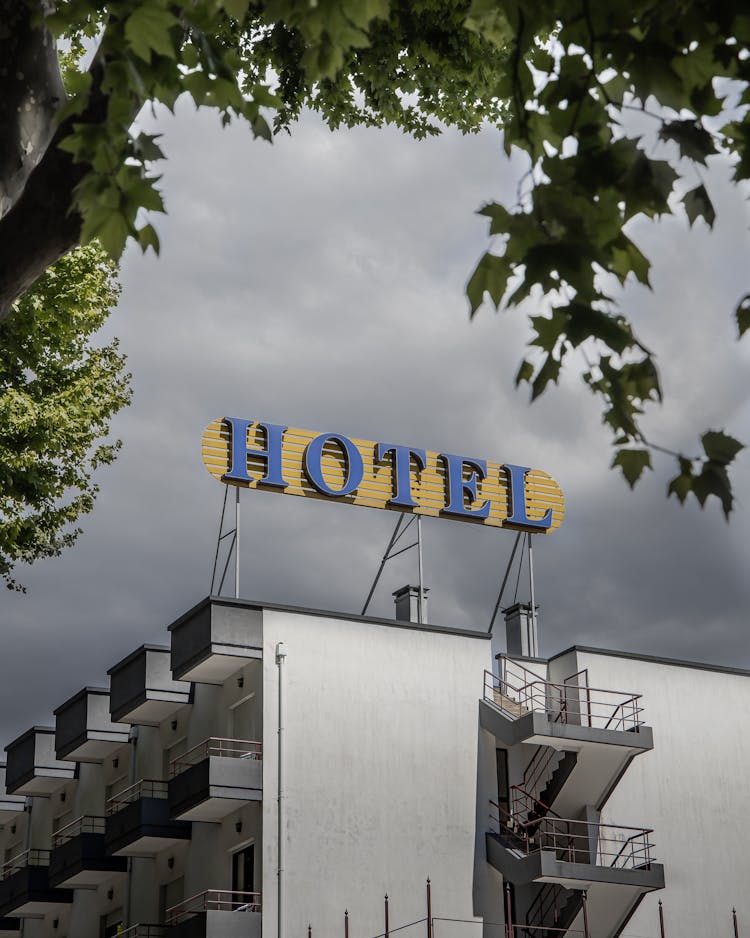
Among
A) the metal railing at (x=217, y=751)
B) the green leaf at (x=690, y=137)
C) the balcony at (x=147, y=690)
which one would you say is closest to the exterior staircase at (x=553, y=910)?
the metal railing at (x=217, y=751)

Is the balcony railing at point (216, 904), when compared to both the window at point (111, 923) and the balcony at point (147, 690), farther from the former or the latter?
the balcony at point (147, 690)

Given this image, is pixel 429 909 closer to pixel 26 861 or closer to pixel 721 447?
pixel 26 861

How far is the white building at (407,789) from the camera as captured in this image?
35.1 meters

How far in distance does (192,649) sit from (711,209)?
107ft

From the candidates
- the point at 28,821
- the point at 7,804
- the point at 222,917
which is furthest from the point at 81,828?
the point at 222,917

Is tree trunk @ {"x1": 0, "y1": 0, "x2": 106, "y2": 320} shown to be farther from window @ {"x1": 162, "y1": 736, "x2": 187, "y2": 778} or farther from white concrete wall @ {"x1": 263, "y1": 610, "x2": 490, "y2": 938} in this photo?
window @ {"x1": 162, "y1": 736, "x2": 187, "y2": 778}

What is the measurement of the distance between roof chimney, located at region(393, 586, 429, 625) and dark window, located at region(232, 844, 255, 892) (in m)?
8.38

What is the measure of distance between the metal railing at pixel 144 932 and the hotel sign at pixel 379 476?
11781 millimetres

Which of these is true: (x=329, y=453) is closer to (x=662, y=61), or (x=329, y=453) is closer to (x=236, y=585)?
(x=236, y=585)

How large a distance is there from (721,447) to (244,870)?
32052mm

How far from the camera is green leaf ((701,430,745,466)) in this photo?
16.8ft

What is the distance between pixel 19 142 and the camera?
6.96 meters

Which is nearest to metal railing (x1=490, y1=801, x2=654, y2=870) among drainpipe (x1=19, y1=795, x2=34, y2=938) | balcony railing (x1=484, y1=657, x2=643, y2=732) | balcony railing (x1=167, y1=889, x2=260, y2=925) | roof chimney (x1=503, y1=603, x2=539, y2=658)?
balcony railing (x1=484, y1=657, x2=643, y2=732)

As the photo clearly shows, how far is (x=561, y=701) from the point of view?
127 feet
